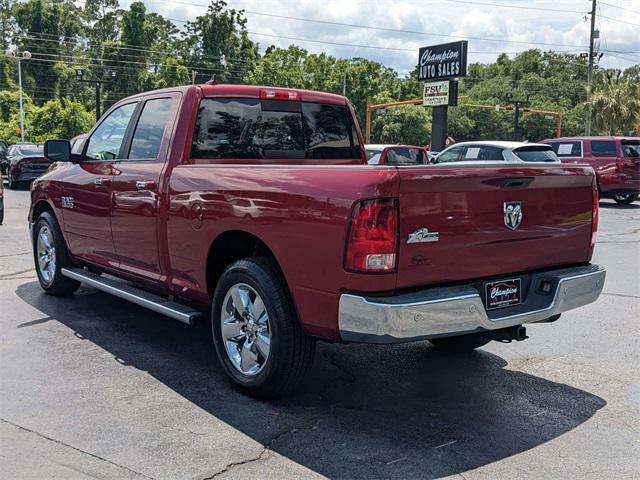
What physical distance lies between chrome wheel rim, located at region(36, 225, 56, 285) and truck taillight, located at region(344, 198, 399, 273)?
14.3 ft

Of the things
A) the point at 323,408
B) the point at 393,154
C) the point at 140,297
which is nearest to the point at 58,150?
the point at 140,297

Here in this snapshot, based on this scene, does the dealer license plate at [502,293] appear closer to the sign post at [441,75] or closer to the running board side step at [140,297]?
the running board side step at [140,297]

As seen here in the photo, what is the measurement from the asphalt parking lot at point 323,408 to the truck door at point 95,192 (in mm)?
694

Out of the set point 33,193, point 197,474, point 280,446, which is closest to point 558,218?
point 280,446

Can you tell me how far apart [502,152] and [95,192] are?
426 inches

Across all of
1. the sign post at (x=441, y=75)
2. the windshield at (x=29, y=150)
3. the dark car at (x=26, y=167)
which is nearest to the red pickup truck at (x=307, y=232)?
the dark car at (x=26, y=167)

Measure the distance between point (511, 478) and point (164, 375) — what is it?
2.54 meters

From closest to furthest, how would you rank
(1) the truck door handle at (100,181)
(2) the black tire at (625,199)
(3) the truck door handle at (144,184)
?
1. (3) the truck door handle at (144,184)
2. (1) the truck door handle at (100,181)
3. (2) the black tire at (625,199)

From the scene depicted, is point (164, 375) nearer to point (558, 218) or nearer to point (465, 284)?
point (465, 284)

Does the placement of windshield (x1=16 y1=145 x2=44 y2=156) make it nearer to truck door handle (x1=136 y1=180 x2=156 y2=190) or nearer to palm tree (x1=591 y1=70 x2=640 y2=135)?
truck door handle (x1=136 y1=180 x2=156 y2=190)

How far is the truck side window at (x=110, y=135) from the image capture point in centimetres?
589

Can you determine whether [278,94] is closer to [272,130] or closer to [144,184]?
[272,130]

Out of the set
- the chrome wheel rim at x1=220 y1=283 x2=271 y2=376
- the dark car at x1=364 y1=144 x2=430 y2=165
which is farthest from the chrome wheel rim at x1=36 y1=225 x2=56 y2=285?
the dark car at x1=364 y1=144 x2=430 y2=165

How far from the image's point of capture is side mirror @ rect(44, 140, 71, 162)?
6.30 meters
